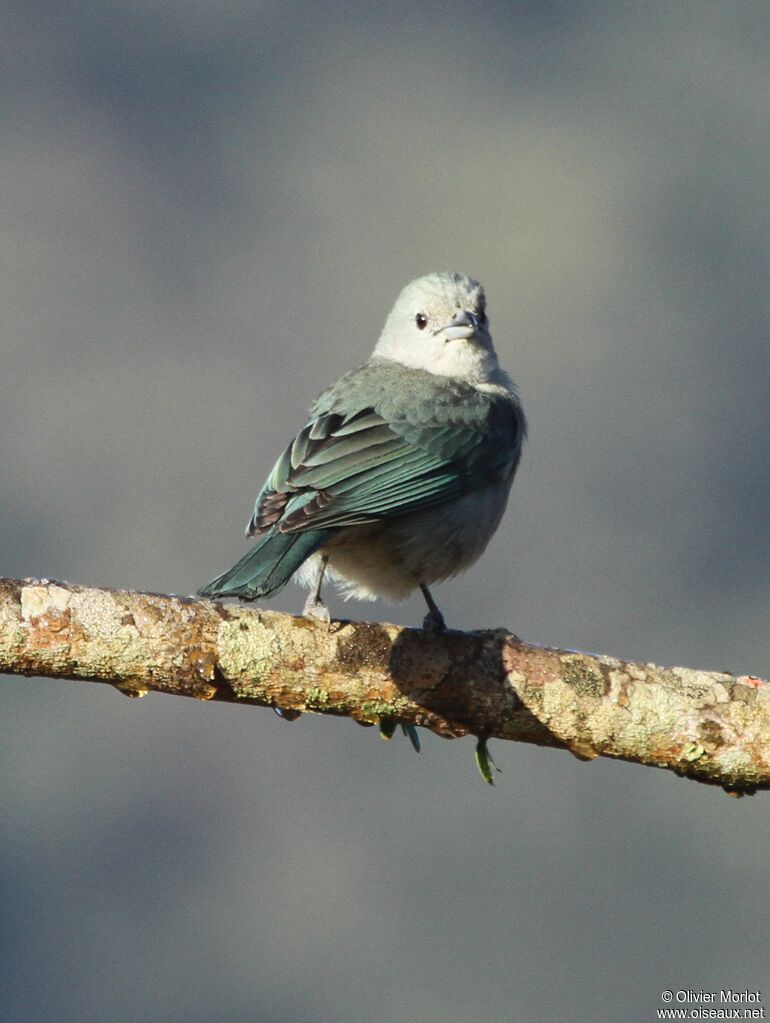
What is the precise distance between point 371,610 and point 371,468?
1479 inches

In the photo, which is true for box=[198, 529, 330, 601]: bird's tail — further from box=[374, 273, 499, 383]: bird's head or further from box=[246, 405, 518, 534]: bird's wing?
box=[374, 273, 499, 383]: bird's head

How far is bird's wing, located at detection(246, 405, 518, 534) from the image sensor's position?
7504mm

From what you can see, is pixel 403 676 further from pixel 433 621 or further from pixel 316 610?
pixel 433 621

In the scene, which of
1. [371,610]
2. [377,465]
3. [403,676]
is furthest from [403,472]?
[371,610]

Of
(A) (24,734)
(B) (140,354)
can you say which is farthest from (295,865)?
(B) (140,354)

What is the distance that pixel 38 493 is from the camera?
363ft

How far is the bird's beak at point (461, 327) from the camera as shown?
899 cm

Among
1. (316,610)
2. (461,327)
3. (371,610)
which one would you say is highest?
(371,610)

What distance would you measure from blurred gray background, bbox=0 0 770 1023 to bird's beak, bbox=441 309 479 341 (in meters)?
47.6

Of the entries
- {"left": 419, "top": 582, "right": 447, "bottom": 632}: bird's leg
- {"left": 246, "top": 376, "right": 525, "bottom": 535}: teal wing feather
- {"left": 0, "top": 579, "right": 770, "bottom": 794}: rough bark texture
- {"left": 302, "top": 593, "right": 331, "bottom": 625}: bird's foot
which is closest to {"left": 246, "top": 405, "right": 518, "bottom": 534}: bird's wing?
{"left": 246, "top": 376, "right": 525, "bottom": 535}: teal wing feather

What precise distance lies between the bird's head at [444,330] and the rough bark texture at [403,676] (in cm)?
284

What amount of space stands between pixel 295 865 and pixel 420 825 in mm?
12342

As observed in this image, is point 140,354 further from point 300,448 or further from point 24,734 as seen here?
point 300,448

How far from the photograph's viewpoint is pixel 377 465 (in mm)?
7867
